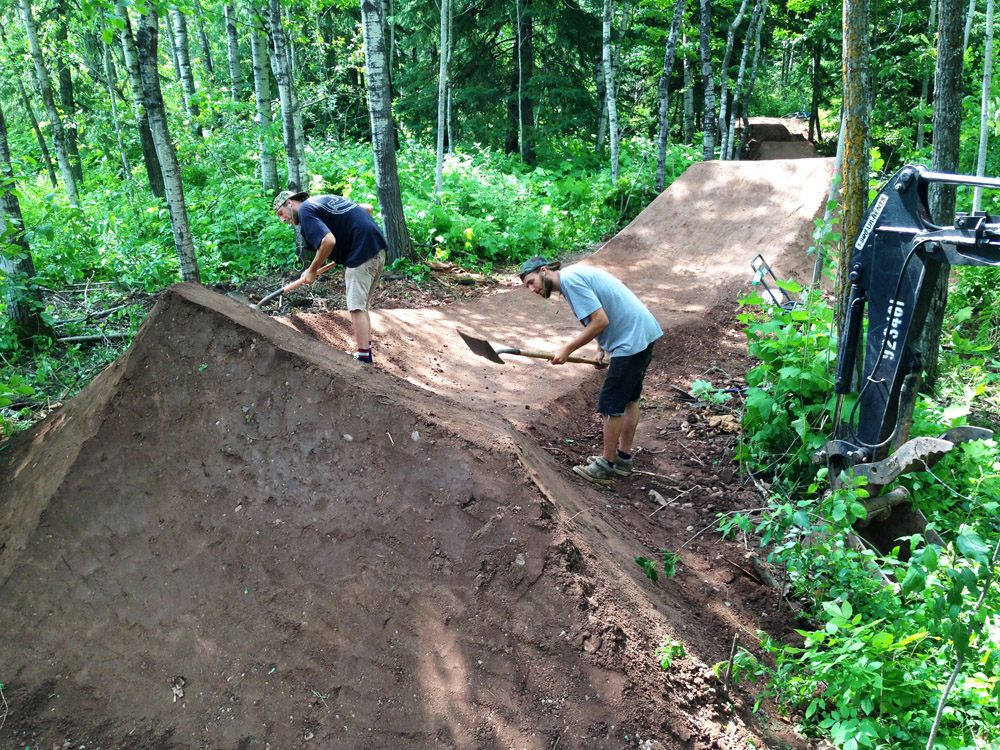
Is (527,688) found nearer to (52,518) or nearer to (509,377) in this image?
(52,518)

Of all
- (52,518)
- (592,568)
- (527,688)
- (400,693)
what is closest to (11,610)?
(52,518)

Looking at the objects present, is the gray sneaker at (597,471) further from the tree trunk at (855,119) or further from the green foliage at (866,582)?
the tree trunk at (855,119)

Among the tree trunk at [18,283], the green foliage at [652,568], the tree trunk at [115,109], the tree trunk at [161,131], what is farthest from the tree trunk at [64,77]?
the green foliage at [652,568]

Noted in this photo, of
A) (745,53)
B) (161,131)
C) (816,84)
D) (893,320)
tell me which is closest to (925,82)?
(745,53)

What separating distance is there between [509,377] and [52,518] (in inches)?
176

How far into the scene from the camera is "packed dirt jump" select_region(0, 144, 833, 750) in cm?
310

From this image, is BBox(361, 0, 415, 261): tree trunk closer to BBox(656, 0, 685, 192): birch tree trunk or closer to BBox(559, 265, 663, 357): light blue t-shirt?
BBox(559, 265, 663, 357): light blue t-shirt

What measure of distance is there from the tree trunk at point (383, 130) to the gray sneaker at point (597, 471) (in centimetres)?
582

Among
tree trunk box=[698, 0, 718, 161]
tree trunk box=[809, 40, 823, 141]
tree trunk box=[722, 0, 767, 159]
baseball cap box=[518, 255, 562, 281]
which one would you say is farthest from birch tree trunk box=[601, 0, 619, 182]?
baseball cap box=[518, 255, 562, 281]

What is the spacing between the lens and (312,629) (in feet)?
11.2

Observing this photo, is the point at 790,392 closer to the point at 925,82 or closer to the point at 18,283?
the point at 18,283

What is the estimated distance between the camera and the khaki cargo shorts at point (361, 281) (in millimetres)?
6312

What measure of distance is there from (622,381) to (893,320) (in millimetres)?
1786

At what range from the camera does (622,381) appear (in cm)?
495
